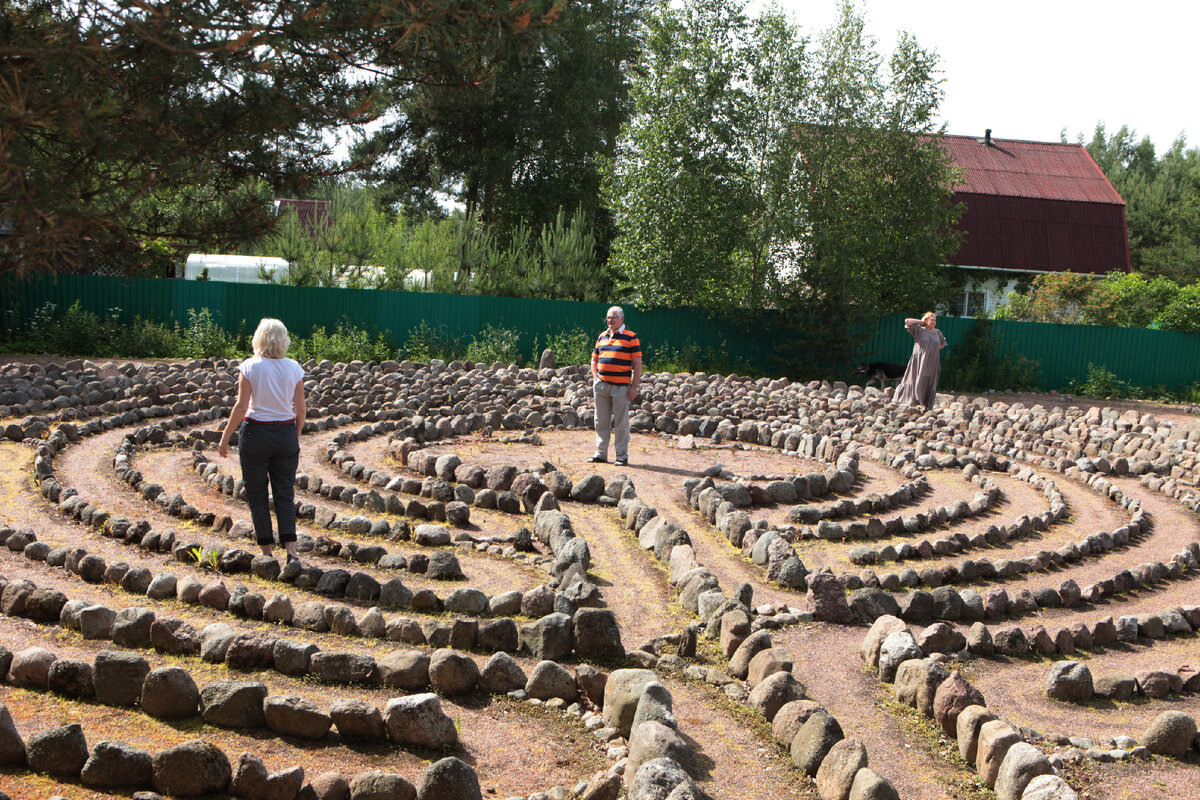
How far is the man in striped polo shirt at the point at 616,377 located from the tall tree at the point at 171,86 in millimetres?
7383

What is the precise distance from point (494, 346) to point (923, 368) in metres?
9.78

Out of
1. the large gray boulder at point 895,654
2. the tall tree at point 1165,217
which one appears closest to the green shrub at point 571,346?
the large gray boulder at point 895,654

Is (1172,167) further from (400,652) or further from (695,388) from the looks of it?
(400,652)

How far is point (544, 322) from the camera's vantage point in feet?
85.0

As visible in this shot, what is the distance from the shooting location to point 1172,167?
2665 inches

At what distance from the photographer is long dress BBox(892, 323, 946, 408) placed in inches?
768

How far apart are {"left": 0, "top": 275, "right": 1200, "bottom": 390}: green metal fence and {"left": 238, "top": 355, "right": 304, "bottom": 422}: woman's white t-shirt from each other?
1691 centimetres

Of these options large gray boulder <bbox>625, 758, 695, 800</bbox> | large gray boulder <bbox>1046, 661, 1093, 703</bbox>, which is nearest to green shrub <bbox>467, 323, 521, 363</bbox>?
large gray boulder <bbox>1046, 661, 1093, 703</bbox>

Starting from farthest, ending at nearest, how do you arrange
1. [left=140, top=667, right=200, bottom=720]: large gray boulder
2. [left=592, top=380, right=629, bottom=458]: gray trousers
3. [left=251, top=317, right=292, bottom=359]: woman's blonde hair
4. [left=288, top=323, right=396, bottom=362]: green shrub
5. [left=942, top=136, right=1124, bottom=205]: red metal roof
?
[left=942, top=136, right=1124, bottom=205]: red metal roof
[left=288, top=323, right=396, bottom=362]: green shrub
[left=592, top=380, right=629, bottom=458]: gray trousers
[left=251, top=317, right=292, bottom=359]: woman's blonde hair
[left=140, top=667, right=200, bottom=720]: large gray boulder

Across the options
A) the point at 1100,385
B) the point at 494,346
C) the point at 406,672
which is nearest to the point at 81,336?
the point at 494,346

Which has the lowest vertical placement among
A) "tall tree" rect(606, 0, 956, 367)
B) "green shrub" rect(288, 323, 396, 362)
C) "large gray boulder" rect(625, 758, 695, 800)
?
"large gray boulder" rect(625, 758, 695, 800)

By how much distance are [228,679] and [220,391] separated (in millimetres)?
12026

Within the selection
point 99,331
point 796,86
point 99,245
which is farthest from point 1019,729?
point 796,86

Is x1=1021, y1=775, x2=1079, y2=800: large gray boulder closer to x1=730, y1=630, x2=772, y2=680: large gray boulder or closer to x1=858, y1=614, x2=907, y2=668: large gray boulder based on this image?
x1=730, y1=630, x2=772, y2=680: large gray boulder
